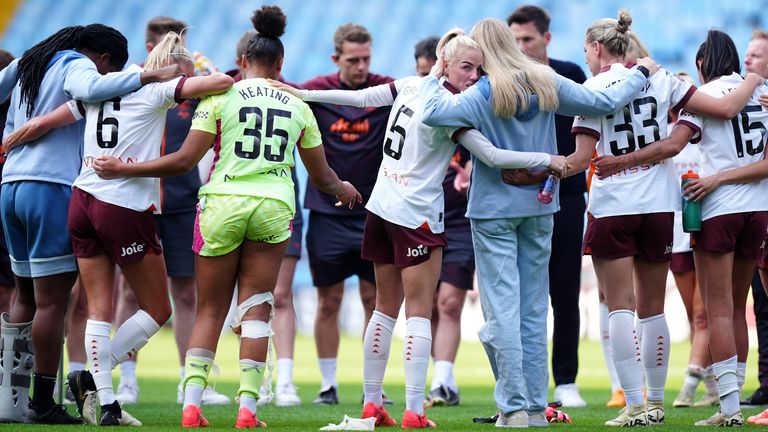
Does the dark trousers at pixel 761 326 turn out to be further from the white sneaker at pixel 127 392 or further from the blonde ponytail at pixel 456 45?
the white sneaker at pixel 127 392

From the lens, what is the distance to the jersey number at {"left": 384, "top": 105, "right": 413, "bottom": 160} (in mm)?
5945

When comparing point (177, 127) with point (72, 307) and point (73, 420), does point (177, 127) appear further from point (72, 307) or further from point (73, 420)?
point (73, 420)

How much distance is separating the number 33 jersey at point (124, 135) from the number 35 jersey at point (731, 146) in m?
2.96

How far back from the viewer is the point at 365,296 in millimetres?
8430

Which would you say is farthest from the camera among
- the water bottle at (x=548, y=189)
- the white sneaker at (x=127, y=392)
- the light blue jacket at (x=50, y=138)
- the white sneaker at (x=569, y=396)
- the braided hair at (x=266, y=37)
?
the white sneaker at (x=127, y=392)

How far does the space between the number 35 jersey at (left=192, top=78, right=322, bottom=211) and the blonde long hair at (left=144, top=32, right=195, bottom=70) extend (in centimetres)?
55

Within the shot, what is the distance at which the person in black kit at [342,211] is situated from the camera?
27.3 ft

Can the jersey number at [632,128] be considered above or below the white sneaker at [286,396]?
above

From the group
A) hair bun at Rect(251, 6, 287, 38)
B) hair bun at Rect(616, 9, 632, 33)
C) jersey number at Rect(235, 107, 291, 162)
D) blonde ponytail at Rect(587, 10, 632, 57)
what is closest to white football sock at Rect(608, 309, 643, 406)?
blonde ponytail at Rect(587, 10, 632, 57)

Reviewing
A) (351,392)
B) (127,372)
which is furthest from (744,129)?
(127,372)

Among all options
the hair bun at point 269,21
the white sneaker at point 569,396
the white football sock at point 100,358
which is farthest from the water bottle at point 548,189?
the white sneaker at point 569,396

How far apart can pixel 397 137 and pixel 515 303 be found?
1.15m

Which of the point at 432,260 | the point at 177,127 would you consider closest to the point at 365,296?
the point at 177,127

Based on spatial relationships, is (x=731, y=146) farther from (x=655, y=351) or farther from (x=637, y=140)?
(x=655, y=351)
